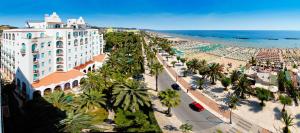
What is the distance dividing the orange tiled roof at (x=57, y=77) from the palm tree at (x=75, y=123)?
1079 inches

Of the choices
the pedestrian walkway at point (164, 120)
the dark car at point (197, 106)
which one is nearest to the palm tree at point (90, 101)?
the pedestrian walkway at point (164, 120)

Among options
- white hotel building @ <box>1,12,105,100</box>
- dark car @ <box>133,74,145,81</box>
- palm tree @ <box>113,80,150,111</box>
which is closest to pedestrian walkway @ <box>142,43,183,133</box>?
palm tree @ <box>113,80,150,111</box>

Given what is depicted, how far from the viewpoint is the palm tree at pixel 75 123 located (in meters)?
33.9

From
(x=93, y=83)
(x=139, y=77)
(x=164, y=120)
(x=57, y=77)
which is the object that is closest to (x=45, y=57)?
(x=57, y=77)

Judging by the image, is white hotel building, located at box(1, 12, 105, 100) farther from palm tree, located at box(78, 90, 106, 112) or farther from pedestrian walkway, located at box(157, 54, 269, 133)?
pedestrian walkway, located at box(157, 54, 269, 133)

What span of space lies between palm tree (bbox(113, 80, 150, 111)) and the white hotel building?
23.2 metres

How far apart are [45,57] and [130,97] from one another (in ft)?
109

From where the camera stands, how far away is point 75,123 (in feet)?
115

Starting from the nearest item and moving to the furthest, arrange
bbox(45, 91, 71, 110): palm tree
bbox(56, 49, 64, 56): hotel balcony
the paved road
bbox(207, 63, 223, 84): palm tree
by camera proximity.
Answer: bbox(45, 91, 71, 110): palm tree, the paved road, bbox(207, 63, 223, 84): palm tree, bbox(56, 49, 64, 56): hotel balcony

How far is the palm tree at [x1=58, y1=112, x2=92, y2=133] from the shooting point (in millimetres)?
33938

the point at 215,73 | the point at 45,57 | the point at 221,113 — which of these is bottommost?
the point at 221,113

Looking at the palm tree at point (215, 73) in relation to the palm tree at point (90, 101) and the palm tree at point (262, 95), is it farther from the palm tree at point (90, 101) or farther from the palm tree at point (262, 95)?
the palm tree at point (90, 101)

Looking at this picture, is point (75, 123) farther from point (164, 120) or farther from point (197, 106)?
point (197, 106)

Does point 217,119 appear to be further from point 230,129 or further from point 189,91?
point 189,91
